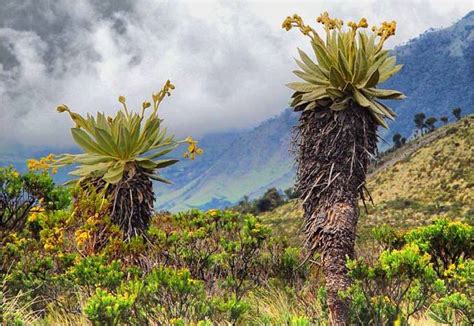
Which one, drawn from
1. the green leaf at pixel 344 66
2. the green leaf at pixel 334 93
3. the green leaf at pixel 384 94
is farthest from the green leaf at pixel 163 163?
the green leaf at pixel 384 94

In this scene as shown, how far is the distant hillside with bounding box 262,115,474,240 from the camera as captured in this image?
47.0m

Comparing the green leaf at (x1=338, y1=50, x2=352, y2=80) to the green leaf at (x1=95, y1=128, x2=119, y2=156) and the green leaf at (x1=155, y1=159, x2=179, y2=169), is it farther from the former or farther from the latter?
the green leaf at (x1=95, y1=128, x2=119, y2=156)

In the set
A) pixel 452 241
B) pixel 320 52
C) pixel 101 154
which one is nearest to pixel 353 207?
pixel 320 52

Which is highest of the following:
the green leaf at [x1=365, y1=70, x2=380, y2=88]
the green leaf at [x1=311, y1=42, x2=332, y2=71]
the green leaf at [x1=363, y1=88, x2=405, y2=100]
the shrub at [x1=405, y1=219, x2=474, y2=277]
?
the green leaf at [x1=311, y1=42, x2=332, y2=71]

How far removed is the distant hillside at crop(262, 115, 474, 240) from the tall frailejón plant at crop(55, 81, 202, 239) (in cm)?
3263

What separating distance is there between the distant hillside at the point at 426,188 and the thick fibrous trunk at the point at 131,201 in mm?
32624

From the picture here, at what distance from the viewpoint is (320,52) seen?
23.9 feet

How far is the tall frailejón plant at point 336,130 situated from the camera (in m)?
6.95

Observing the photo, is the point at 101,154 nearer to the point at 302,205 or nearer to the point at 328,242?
the point at 302,205

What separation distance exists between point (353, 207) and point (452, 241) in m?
2.76

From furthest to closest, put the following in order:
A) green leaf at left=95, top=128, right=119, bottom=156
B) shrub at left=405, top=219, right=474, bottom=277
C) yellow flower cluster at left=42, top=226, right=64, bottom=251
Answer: green leaf at left=95, top=128, right=119, bottom=156, shrub at left=405, top=219, right=474, bottom=277, yellow flower cluster at left=42, top=226, right=64, bottom=251

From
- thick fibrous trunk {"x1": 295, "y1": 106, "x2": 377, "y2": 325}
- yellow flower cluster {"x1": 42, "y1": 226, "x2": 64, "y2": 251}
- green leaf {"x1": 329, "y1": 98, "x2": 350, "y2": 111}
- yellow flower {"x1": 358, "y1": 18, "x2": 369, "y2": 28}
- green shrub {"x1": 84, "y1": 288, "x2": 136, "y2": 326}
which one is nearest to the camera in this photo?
green shrub {"x1": 84, "y1": 288, "x2": 136, "y2": 326}

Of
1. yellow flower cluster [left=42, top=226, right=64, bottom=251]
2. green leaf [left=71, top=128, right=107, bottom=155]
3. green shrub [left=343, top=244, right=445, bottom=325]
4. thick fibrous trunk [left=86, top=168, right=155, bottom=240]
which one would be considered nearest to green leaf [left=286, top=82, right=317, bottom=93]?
green shrub [left=343, top=244, right=445, bottom=325]

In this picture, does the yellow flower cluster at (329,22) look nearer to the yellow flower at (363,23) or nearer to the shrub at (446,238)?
the yellow flower at (363,23)
